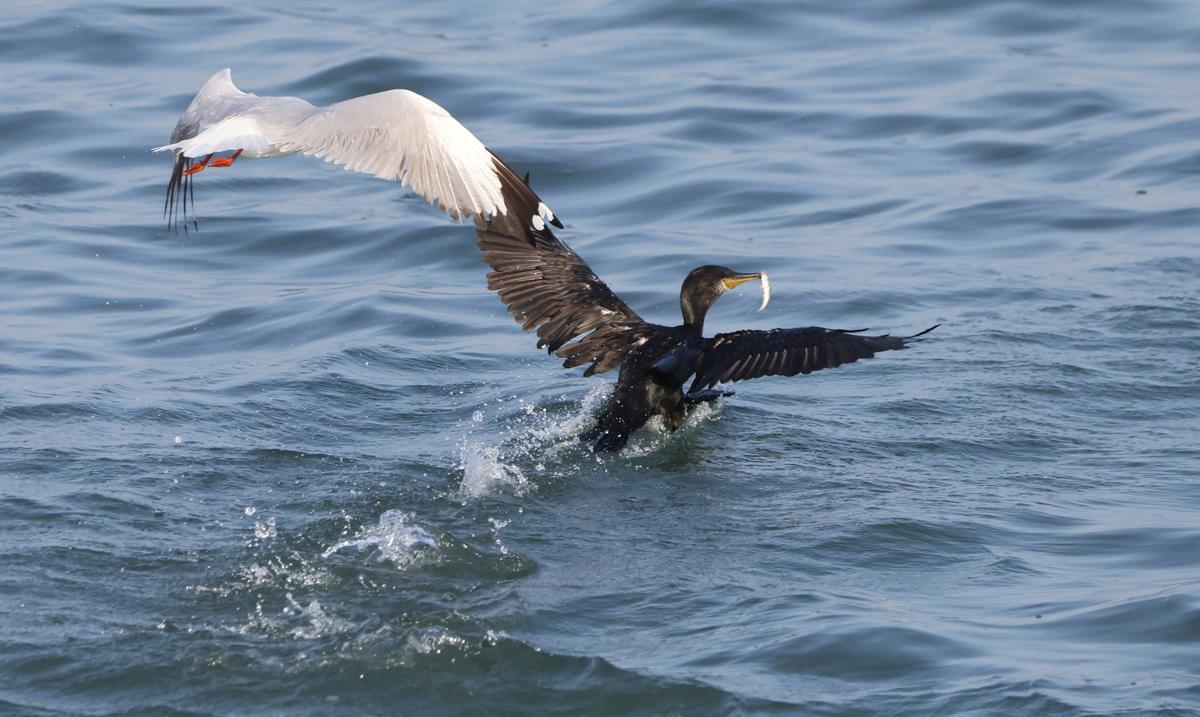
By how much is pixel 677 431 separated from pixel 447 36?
28.1ft

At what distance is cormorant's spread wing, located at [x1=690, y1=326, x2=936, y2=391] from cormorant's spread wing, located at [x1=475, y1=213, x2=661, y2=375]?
25.7 inches

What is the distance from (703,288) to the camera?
25.9 ft

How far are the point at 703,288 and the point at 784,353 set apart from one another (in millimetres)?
1010

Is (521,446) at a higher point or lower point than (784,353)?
lower

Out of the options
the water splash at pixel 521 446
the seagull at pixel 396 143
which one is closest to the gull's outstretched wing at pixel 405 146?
the seagull at pixel 396 143

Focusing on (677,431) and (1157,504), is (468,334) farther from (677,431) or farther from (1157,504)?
(1157,504)

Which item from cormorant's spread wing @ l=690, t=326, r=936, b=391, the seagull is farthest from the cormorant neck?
the seagull

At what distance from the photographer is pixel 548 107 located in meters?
13.9

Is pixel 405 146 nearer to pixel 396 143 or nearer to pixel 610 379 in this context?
pixel 396 143

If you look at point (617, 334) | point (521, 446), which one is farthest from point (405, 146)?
point (617, 334)

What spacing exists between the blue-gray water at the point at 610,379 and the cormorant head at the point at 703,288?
0.51 m

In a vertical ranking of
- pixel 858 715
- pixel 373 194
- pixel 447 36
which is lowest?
pixel 858 715

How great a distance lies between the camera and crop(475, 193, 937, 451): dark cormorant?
23.4 ft

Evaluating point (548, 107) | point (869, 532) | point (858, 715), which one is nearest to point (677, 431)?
point (869, 532)
